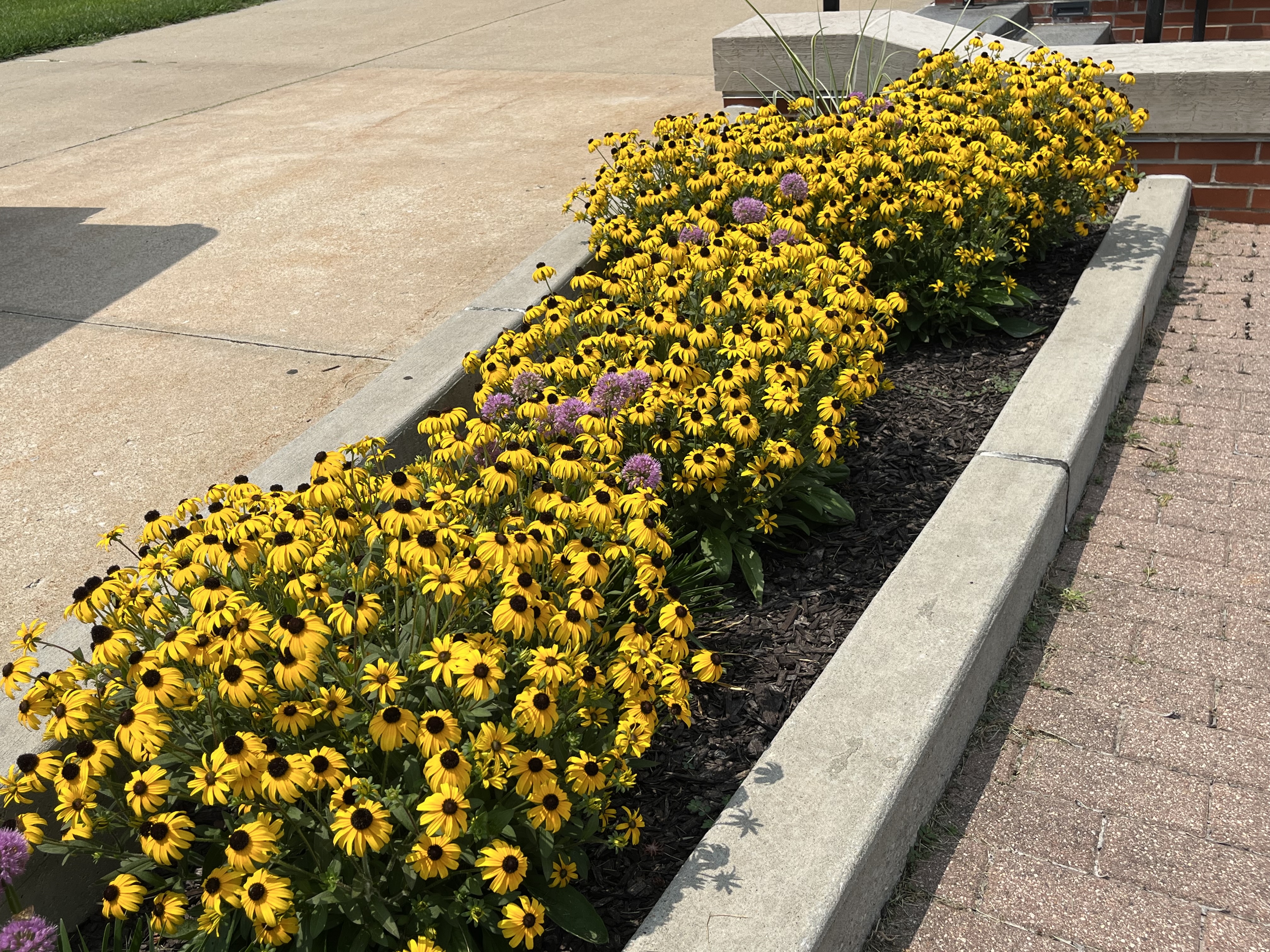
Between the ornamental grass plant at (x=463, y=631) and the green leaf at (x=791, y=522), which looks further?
the green leaf at (x=791, y=522)

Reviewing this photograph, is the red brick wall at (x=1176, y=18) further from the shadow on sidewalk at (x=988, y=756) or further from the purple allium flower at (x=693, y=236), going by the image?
the shadow on sidewalk at (x=988, y=756)

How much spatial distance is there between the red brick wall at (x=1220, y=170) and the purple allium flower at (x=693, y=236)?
2.90 meters

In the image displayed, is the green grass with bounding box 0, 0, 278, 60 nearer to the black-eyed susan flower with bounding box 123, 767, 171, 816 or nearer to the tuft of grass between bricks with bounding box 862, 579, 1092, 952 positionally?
the black-eyed susan flower with bounding box 123, 767, 171, 816

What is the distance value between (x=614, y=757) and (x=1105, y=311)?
303cm

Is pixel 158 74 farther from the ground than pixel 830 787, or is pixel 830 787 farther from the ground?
pixel 158 74

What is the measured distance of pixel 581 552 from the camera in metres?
2.39

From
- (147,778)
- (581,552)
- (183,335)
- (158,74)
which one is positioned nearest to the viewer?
(147,778)

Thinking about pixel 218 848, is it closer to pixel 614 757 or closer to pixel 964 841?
pixel 614 757

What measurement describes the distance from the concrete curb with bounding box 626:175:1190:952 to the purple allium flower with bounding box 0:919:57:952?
1120 millimetres

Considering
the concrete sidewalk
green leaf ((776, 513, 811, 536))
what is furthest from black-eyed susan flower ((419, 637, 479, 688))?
the concrete sidewalk

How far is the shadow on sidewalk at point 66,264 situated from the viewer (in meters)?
5.25

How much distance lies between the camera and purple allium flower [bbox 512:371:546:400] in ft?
10.7

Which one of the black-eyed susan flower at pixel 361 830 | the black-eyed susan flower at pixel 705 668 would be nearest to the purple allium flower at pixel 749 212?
the black-eyed susan flower at pixel 705 668

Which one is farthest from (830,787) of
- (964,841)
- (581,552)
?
(581,552)
